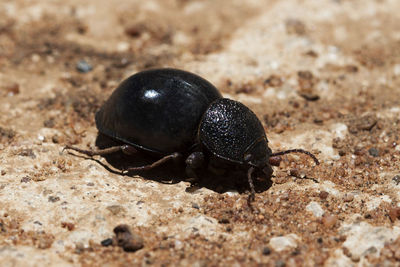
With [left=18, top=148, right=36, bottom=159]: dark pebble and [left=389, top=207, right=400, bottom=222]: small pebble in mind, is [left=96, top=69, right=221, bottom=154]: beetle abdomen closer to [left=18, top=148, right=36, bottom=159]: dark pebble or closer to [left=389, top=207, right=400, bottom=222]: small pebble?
[left=18, top=148, right=36, bottom=159]: dark pebble

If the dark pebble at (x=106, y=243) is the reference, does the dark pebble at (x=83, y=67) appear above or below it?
above

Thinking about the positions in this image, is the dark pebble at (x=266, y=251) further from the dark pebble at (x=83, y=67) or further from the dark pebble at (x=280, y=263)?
the dark pebble at (x=83, y=67)

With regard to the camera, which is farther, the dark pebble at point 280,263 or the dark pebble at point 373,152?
the dark pebble at point 373,152

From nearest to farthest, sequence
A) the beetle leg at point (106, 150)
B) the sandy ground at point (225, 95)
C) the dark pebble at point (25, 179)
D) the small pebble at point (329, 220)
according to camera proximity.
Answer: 1. the sandy ground at point (225, 95)
2. the small pebble at point (329, 220)
3. the dark pebble at point (25, 179)
4. the beetle leg at point (106, 150)

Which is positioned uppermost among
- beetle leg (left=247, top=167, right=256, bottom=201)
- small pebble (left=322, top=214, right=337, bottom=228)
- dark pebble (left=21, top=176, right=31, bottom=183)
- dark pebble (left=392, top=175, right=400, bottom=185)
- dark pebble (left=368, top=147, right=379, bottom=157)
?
dark pebble (left=368, top=147, right=379, bottom=157)

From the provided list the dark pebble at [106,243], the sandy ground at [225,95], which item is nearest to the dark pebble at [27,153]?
the sandy ground at [225,95]

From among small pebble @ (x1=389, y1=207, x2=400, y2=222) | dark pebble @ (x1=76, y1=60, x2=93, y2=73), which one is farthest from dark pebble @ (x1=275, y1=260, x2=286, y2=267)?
dark pebble @ (x1=76, y1=60, x2=93, y2=73)
